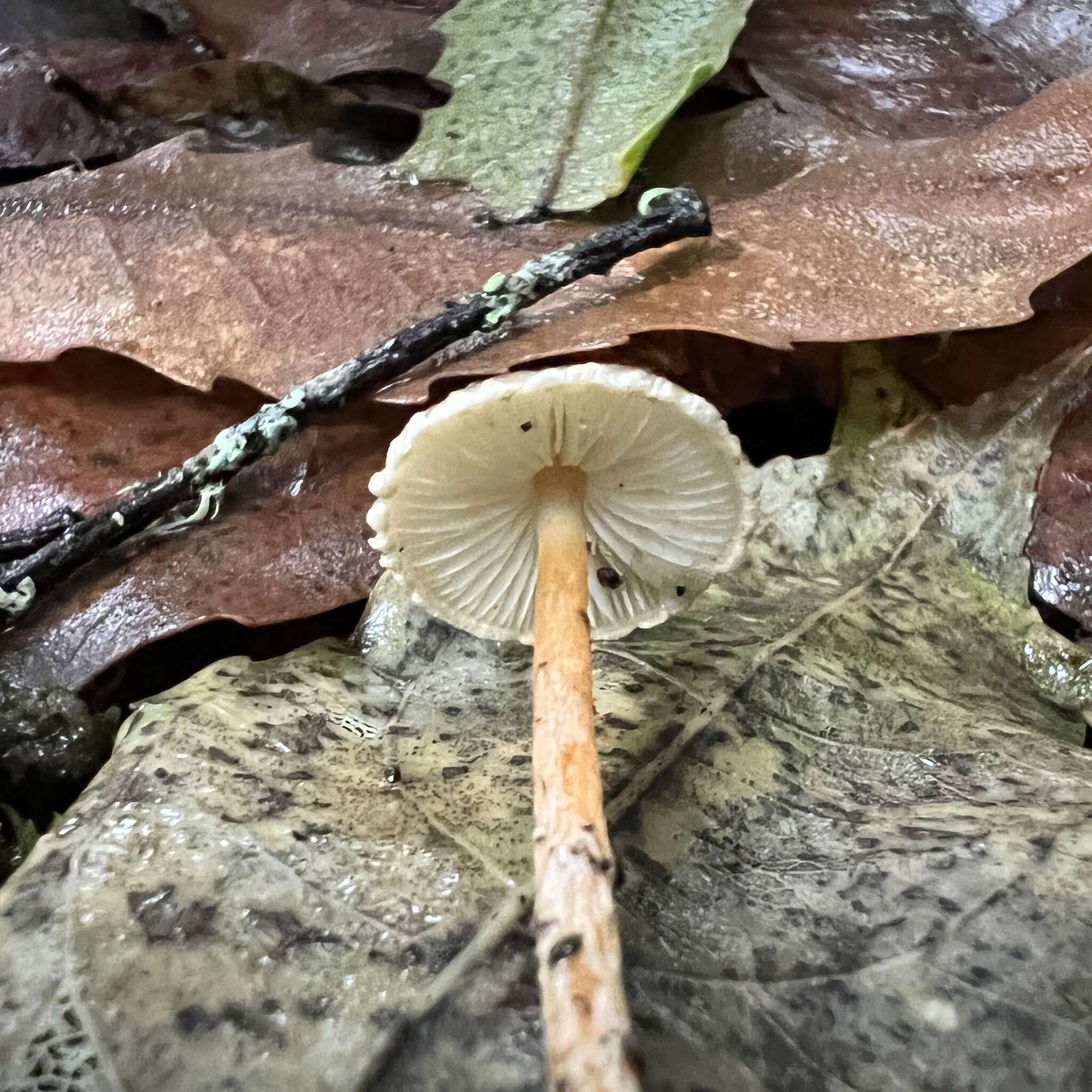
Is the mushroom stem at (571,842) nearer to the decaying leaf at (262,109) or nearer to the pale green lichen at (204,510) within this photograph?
the pale green lichen at (204,510)

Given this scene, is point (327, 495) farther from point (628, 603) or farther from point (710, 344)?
point (710, 344)

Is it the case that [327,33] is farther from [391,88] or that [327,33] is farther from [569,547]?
[569,547]

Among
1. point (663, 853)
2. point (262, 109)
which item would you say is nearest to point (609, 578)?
point (663, 853)

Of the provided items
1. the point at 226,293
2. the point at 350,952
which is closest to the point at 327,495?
the point at 226,293

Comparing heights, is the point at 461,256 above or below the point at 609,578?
above

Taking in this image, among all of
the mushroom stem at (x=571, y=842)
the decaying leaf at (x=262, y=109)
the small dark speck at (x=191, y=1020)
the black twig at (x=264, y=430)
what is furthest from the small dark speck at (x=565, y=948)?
the decaying leaf at (x=262, y=109)

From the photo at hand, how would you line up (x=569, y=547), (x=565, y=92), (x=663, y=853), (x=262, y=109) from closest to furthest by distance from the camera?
(x=663, y=853) < (x=569, y=547) < (x=565, y=92) < (x=262, y=109)
